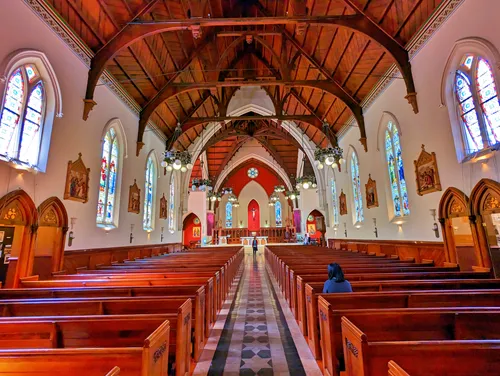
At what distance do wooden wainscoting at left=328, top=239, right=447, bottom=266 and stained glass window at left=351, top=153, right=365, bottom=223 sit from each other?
1.07 meters

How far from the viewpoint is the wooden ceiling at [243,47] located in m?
6.32

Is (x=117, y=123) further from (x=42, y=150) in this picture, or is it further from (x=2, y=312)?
(x=2, y=312)

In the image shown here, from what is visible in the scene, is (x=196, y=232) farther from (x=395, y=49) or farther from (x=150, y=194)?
(x=395, y=49)

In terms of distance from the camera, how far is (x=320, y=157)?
866 cm

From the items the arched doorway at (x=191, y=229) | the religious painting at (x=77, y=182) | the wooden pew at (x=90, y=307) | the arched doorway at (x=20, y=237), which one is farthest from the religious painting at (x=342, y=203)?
the arched doorway at (x=191, y=229)

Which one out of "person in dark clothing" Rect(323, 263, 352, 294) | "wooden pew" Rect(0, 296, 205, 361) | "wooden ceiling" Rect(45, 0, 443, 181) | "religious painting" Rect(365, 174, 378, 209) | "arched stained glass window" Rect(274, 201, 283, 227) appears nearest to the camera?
Answer: "wooden pew" Rect(0, 296, 205, 361)

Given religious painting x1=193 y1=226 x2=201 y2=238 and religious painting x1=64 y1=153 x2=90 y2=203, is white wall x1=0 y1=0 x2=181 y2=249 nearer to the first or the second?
religious painting x1=64 y1=153 x2=90 y2=203

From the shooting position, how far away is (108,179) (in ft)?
25.8

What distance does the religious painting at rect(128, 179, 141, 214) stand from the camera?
878 cm

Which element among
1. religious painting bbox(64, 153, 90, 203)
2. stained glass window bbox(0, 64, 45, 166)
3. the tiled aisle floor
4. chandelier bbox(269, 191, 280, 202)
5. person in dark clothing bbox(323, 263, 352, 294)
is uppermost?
chandelier bbox(269, 191, 280, 202)

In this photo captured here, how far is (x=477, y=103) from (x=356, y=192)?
20.6 ft

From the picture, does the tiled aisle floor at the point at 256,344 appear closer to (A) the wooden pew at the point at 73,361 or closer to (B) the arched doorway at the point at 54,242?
(A) the wooden pew at the point at 73,361

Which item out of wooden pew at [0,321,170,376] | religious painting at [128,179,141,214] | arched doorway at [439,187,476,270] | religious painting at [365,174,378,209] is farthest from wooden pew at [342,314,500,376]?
religious painting at [128,179,141,214]

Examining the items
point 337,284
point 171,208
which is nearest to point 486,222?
point 337,284
